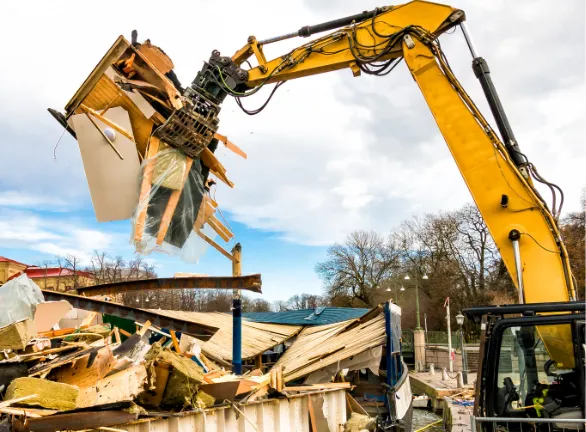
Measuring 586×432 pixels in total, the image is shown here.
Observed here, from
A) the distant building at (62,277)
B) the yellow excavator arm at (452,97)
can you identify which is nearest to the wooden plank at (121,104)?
the yellow excavator arm at (452,97)

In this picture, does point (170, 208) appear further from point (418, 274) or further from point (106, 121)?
point (418, 274)

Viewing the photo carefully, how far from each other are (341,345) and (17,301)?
5869 mm

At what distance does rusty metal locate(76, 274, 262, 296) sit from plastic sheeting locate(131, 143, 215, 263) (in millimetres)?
931

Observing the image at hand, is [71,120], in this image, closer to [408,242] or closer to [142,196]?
[142,196]

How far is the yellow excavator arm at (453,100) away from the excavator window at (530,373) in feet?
0.20

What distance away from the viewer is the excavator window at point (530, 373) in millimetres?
3898

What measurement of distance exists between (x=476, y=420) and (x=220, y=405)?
10.2 ft

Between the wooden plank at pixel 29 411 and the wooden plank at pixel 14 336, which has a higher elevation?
the wooden plank at pixel 14 336

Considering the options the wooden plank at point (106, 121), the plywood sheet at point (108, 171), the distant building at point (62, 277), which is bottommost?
the plywood sheet at point (108, 171)

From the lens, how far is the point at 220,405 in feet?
18.6

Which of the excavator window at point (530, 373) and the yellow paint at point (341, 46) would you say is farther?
the yellow paint at point (341, 46)

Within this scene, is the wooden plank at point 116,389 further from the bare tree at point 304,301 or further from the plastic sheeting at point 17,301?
the bare tree at point 304,301

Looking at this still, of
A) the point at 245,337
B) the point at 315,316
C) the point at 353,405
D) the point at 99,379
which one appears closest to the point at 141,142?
the point at 99,379

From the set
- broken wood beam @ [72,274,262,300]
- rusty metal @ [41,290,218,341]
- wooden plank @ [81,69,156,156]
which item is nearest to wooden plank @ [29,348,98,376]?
rusty metal @ [41,290,218,341]
